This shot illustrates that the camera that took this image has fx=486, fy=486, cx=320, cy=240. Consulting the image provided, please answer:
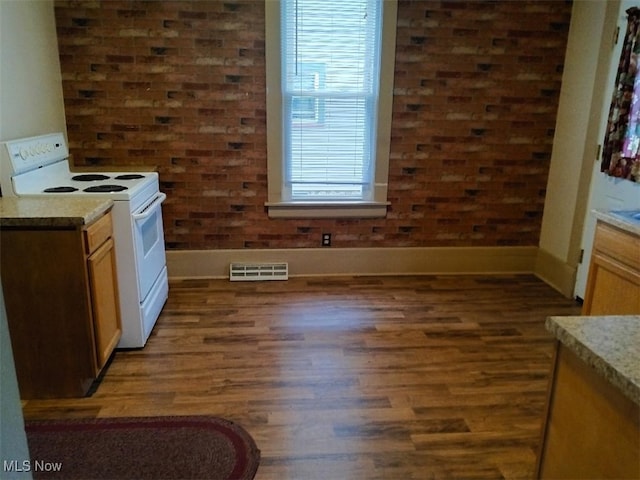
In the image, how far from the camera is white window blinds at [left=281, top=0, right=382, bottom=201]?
3.54 m

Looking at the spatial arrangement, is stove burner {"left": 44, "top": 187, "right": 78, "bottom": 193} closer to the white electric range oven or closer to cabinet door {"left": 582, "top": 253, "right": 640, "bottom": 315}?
the white electric range oven

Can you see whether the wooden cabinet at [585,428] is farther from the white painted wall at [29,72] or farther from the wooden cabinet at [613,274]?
the white painted wall at [29,72]

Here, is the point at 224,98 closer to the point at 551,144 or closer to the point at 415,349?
the point at 415,349

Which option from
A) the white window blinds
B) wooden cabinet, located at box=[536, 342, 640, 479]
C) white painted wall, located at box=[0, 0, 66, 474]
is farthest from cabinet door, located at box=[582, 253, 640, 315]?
white painted wall, located at box=[0, 0, 66, 474]

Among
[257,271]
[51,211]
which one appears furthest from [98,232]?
[257,271]

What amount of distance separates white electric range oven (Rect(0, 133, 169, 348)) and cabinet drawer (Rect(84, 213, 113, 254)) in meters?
0.09

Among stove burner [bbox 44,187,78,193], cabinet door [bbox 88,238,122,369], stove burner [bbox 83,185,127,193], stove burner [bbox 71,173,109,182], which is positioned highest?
stove burner [bbox 71,173,109,182]

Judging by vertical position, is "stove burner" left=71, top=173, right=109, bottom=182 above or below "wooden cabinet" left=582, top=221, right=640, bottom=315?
above

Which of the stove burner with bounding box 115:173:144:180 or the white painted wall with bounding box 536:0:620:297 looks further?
the white painted wall with bounding box 536:0:620:297

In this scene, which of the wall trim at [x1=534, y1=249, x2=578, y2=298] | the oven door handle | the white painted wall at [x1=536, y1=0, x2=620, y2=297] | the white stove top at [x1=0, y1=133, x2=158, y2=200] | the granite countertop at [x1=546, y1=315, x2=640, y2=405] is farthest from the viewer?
the wall trim at [x1=534, y1=249, x2=578, y2=298]

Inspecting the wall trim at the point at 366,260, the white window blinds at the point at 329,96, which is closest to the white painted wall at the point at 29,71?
the wall trim at the point at 366,260

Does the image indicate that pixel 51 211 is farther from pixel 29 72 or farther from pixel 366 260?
pixel 366 260

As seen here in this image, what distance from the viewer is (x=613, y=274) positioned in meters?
2.37

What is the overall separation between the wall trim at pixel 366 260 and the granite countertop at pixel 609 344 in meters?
2.87
